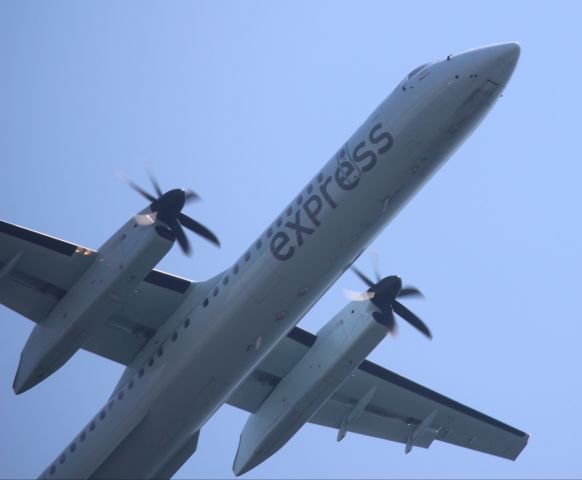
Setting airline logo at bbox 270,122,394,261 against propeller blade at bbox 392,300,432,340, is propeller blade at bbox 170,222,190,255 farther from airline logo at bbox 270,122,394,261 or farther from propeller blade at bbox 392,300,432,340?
propeller blade at bbox 392,300,432,340

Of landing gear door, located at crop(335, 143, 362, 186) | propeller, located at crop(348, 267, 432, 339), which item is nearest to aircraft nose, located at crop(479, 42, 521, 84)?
landing gear door, located at crop(335, 143, 362, 186)

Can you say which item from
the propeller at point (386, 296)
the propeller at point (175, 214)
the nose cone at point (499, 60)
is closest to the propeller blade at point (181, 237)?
the propeller at point (175, 214)

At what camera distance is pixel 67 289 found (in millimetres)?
20984

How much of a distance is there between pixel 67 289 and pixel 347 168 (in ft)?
24.1

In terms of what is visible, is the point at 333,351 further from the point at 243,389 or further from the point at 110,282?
the point at 110,282

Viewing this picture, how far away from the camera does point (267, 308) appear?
19188 mm

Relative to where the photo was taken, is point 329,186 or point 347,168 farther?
point 329,186

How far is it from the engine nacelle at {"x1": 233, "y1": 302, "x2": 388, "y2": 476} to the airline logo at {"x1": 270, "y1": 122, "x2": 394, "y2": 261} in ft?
9.92

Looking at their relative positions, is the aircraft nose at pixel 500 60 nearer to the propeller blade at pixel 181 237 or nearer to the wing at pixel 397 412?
the propeller blade at pixel 181 237

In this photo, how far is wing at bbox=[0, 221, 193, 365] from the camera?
20578mm

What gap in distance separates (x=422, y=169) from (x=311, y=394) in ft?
21.6

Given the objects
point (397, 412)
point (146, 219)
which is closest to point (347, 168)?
point (146, 219)

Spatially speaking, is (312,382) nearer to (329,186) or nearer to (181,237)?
(181,237)

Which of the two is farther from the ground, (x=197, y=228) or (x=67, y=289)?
(x=197, y=228)
